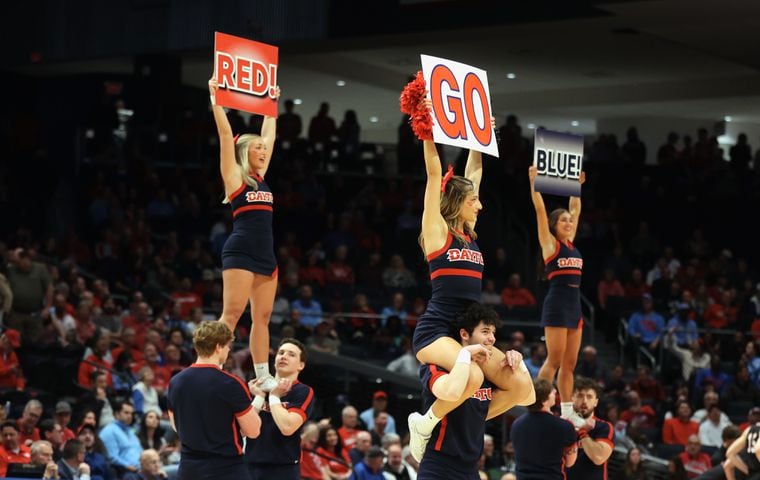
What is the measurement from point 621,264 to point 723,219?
7.76 feet

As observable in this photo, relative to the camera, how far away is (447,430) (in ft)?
23.2

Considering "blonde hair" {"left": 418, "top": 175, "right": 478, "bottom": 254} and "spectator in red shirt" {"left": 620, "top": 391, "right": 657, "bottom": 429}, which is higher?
"blonde hair" {"left": 418, "top": 175, "right": 478, "bottom": 254}

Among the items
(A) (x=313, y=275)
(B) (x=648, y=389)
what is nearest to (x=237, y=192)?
(B) (x=648, y=389)

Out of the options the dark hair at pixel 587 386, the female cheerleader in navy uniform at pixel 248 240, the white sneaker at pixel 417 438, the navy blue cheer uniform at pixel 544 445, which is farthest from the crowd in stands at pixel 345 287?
the white sneaker at pixel 417 438

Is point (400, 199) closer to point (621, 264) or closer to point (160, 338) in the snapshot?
point (621, 264)

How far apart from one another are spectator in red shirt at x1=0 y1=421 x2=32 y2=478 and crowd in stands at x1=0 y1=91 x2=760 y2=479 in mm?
25

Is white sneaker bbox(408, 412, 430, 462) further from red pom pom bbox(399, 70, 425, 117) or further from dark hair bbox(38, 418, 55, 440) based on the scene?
dark hair bbox(38, 418, 55, 440)

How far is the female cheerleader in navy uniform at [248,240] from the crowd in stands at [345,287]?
278cm

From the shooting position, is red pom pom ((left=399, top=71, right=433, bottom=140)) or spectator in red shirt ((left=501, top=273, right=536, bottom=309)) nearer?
red pom pom ((left=399, top=71, right=433, bottom=140))

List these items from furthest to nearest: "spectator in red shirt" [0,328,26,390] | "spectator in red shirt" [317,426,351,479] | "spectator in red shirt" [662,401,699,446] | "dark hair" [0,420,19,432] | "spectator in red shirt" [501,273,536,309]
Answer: "spectator in red shirt" [501,273,536,309] → "spectator in red shirt" [662,401,699,446] → "spectator in red shirt" [0,328,26,390] → "spectator in red shirt" [317,426,351,479] → "dark hair" [0,420,19,432]

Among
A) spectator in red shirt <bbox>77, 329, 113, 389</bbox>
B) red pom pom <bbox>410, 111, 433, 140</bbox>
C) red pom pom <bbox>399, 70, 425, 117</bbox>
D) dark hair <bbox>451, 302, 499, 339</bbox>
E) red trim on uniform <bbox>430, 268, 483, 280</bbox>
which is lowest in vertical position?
spectator in red shirt <bbox>77, 329, 113, 389</bbox>

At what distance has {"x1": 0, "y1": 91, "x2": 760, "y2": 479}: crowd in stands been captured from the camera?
42.6ft

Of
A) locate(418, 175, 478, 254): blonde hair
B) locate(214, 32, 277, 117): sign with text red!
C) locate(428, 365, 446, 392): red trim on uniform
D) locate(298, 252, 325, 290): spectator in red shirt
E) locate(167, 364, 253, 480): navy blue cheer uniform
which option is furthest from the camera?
locate(298, 252, 325, 290): spectator in red shirt

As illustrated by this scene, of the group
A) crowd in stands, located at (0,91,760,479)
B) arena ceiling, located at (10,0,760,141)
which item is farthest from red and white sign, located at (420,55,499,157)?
arena ceiling, located at (10,0,760,141)
